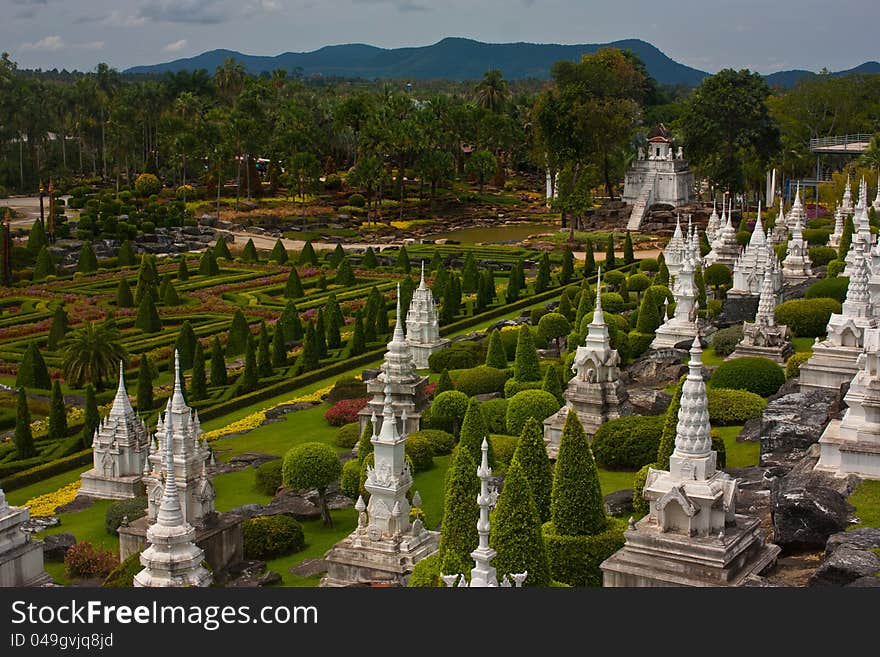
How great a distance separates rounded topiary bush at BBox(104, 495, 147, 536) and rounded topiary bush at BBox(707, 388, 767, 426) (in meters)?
16.5

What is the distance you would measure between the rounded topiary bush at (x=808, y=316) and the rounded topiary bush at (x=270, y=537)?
73.4ft

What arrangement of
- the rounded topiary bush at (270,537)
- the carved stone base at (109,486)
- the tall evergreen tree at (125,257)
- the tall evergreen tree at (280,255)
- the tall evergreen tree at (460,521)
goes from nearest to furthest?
1. the tall evergreen tree at (460,521)
2. the rounded topiary bush at (270,537)
3. the carved stone base at (109,486)
4. the tall evergreen tree at (125,257)
5. the tall evergreen tree at (280,255)

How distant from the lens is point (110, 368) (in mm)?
43625

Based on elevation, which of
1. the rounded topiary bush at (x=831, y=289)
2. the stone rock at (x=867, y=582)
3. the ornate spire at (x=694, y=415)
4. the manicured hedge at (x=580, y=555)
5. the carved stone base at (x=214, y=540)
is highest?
the ornate spire at (x=694, y=415)

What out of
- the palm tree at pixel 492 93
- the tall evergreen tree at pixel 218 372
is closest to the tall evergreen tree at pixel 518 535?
the tall evergreen tree at pixel 218 372

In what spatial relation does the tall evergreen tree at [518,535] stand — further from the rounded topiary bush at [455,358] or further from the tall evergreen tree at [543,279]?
the tall evergreen tree at [543,279]

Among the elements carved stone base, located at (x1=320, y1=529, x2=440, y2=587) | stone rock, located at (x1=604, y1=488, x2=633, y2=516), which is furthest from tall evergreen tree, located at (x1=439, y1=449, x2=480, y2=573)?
stone rock, located at (x1=604, y1=488, x2=633, y2=516)

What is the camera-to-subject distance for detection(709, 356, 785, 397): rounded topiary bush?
118ft

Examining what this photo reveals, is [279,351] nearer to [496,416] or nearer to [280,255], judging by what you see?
[496,416]

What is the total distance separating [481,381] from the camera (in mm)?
41750

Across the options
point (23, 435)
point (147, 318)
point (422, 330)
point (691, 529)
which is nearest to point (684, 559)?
point (691, 529)

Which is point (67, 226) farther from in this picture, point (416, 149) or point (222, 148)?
point (416, 149)

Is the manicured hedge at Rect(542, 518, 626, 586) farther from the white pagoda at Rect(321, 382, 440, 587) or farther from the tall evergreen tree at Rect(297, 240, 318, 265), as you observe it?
the tall evergreen tree at Rect(297, 240, 318, 265)

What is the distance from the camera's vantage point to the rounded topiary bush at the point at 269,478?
1299 inches
